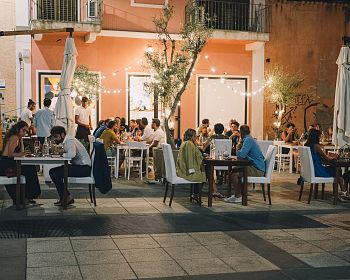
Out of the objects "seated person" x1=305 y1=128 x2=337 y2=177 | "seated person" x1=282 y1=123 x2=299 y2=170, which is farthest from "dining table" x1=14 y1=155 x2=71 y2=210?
"seated person" x1=282 y1=123 x2=299 y2=170

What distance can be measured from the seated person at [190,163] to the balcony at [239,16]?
997cm

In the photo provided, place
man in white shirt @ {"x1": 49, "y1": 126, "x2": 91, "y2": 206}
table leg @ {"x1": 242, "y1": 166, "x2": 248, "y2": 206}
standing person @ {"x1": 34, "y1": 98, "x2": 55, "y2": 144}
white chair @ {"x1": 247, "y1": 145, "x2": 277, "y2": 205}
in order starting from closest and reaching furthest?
man in white shirt @ {"x1": 49, "y1": 126, "x2": 91, "y2": 206} → table leg @ {"x1": 242, "y1": 166, "x2": 248, "y2": 206} → white chair @ {"x1": 247, "y1": 145, "x2": 277, "y2": 205} → standing person @ {"x1": 34, "y1": 98, "x2": 55, "y2": 144}

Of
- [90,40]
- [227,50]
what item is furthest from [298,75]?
[90,40]

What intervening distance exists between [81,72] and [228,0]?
578 cm

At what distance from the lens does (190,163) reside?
9.61m

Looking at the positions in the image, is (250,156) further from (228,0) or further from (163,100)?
(228,0)

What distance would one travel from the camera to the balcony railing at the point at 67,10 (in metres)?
16.9

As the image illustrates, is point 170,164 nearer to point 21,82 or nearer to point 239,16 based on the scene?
point 21,82

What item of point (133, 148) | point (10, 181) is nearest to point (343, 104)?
point (133, 148)

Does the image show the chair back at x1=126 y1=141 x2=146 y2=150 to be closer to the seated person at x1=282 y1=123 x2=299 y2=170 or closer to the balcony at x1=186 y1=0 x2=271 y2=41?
the seated person at x1=282 y1=123 x2=299 y2=170

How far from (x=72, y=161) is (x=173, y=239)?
2940 mm

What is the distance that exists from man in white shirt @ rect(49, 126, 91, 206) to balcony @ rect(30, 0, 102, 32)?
24.8ft

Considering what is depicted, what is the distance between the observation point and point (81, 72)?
17031mm

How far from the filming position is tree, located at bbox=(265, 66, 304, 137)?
59.0 ft
